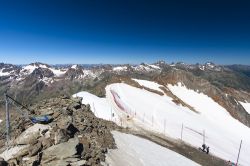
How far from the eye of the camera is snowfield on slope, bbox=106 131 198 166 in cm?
3456

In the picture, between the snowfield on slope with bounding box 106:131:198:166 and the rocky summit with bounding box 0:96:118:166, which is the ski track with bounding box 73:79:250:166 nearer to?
the snowfield on slope with bounding box 106:131:198:166

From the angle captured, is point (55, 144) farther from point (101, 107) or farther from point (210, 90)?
point (210, 90)

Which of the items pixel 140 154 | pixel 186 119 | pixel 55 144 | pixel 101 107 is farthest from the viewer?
pixel 186 119

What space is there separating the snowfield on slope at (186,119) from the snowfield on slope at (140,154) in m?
22.3

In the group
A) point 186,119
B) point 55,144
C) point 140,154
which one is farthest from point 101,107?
point 55,144

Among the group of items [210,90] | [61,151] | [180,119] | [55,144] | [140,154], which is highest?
[55,144]

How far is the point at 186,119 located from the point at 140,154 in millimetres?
50590

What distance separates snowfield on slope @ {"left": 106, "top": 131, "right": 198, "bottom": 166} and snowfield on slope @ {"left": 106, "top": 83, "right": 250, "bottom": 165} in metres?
22.3

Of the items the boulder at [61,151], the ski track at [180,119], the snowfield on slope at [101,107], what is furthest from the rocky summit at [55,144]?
the snowfield on slope at [101,107]

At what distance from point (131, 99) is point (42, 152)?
66.9m

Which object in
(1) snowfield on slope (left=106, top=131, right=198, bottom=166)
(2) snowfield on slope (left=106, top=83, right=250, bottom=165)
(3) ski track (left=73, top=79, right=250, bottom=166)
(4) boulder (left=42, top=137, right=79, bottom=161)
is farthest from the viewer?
(2) snowfield on slope (left=106, top=83, right=250, bottom=165)

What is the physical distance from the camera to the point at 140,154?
128 feet

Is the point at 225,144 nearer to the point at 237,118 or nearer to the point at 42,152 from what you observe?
the point at 237,118

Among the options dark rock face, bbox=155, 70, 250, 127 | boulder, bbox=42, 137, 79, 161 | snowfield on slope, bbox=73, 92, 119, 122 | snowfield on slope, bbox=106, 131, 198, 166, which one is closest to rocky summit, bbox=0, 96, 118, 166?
boulder, bbox=42, 137, 79, 161
